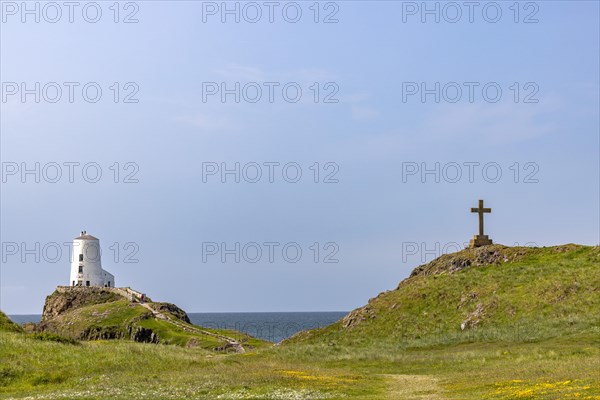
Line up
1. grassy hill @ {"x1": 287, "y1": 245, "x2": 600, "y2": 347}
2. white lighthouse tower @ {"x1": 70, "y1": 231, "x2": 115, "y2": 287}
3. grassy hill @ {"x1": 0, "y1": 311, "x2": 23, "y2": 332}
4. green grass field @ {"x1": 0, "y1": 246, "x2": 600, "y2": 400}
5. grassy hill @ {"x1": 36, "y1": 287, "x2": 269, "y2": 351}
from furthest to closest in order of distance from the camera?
1. white lighthouse tower @ {"x1": 70, "y1": 231, "x2": 115, "y2": 287}
2. grassy hill @ {"x1": 36, "y1": 287, "x2": 269, "y2": 351}
3. grassy hill @ {"x1": 287, "y1": 245, "x2": 600, "y2": 347}
4. grassy hill @ {"x1": 0, "y1": 311, "x2": 23, "y2": 332}
5. green grass field @ {"x1": 0, "y1": 246, "x2": 600, "y2": 400}

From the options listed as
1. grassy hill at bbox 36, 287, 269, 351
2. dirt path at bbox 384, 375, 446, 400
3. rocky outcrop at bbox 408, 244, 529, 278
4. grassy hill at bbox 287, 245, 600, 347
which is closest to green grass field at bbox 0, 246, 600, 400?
dirt path at bbox 384, 375, 446, 400

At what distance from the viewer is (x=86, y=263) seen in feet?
530

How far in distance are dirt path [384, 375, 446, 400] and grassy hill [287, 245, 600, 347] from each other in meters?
21.4

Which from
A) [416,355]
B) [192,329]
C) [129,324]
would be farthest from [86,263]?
[416,355]

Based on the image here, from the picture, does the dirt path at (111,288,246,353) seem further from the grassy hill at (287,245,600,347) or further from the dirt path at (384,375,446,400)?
A: the dirt path at (384,375,446,400)

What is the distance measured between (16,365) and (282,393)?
22.9 m

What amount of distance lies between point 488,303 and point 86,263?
10695 centimetres

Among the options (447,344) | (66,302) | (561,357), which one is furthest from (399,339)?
(66,302)

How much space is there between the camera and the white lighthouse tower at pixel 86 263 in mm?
160000

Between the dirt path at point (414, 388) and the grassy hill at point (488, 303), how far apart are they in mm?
21420

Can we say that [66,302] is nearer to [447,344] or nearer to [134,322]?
[134,322]

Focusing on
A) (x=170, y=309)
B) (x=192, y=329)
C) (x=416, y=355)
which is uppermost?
(x=170, y=309)

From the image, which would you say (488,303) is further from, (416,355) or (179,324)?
(179,324)

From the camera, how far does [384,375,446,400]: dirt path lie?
37094 millimetres
